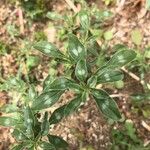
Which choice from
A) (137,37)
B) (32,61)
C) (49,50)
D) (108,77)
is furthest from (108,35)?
(108,77)

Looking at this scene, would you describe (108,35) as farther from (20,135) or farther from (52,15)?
(20,135)

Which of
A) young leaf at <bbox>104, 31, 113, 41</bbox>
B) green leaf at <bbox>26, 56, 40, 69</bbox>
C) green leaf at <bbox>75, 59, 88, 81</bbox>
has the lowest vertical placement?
green leaf at <bbox>75, 59, 88, 81</bbox>

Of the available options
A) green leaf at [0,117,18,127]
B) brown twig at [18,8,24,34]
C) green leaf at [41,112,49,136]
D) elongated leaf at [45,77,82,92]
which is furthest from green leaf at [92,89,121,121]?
brown twig at [18,8,24,34]

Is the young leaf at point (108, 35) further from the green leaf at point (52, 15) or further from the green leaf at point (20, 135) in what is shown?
the green leaf at point (20, 135)

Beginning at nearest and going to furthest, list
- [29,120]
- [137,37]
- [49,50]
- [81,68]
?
[81,68] < [29,120] < [49,50] < [137,37]

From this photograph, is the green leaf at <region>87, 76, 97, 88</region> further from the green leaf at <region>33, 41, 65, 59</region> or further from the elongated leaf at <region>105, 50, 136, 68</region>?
the green leaf at <region>33, 41, 65, 59</region>

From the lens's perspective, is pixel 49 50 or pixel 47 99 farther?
pixel 49 50
